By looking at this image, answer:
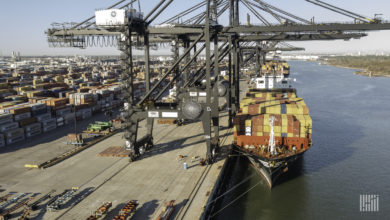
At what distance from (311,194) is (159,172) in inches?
544

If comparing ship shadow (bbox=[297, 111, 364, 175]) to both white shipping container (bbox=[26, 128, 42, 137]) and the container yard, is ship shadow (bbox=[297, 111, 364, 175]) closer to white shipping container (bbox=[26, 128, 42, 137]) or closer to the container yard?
the container yard

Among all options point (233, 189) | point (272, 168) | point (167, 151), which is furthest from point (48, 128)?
point (272, 168)

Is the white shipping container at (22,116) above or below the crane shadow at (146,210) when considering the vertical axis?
above

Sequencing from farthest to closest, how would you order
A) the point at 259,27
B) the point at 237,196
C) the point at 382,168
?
the point at 259,27
the point at 382,168
the point at 237,196

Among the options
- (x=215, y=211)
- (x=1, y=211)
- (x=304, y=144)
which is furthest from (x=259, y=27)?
(x=1, y=211)

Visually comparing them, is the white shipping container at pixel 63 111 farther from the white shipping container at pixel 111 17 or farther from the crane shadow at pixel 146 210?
the crane shadow at pixel 146 210

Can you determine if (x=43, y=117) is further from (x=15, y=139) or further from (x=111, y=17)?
(x=111, y=17)

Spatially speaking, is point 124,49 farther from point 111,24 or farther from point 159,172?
point 159,172

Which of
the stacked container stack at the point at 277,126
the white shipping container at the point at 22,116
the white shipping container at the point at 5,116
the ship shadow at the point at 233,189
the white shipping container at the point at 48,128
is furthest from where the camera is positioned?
the white shipping container at the point at 48,128

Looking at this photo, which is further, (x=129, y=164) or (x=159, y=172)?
(x=129, y=164)

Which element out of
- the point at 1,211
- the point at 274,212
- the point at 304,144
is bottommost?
the point at 274,212

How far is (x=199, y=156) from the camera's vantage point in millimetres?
29469

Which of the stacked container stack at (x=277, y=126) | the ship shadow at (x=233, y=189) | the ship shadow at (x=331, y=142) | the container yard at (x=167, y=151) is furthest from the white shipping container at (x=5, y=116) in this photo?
the ship shadow at (x=331, y=142)

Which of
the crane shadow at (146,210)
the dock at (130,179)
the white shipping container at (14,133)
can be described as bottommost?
the crane shadow at (146,210)
